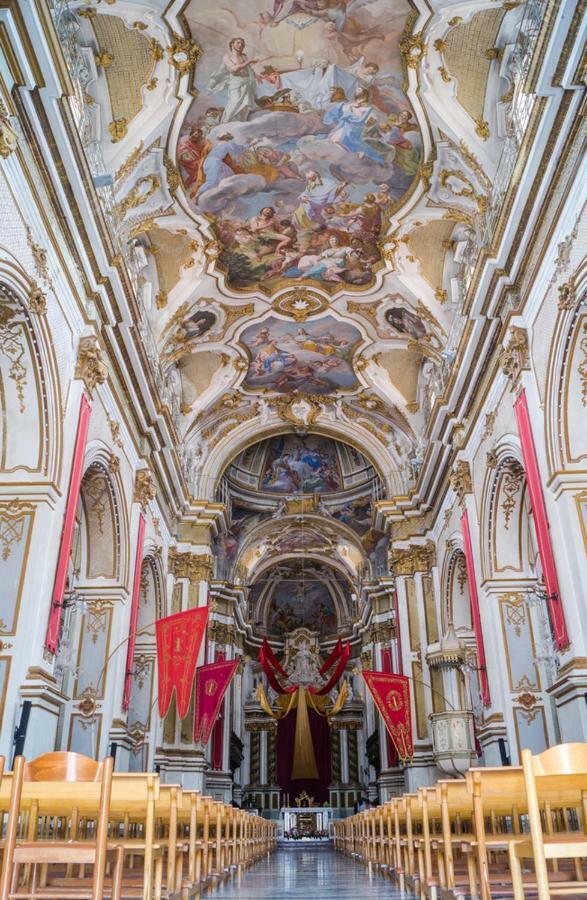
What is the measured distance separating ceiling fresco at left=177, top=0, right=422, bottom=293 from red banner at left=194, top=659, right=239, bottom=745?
828cm

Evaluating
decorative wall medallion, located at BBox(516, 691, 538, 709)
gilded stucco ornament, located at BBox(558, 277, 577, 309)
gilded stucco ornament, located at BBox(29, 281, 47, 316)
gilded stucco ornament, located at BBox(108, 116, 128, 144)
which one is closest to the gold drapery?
decorative wall medallion, located at BBox(516, 691, 538, 709)

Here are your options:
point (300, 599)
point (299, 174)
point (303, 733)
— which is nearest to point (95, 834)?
point (299, 174)

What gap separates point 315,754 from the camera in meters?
29.4

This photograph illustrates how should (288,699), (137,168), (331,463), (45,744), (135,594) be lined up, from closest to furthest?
(45,744) < (137,168) < (135,594) < (331,463) < (288,699)

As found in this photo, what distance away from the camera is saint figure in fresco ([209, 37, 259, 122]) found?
10.6 meters

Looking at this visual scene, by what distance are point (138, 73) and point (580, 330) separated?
677 cm

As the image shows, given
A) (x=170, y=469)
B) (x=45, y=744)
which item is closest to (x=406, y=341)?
(x=170, y=469)

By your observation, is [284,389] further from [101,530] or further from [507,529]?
[507,529]

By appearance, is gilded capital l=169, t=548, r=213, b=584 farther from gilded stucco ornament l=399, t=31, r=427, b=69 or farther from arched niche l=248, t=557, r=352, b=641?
arched niche l=248, t=557, r=352, b=641

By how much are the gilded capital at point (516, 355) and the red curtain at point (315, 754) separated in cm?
2237

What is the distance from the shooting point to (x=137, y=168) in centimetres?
1124

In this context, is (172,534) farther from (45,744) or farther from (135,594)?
(45,744)

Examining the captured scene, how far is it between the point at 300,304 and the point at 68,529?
330 inches

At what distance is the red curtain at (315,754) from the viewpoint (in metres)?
28.8
